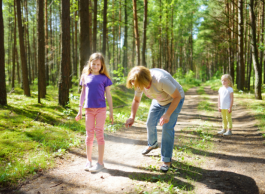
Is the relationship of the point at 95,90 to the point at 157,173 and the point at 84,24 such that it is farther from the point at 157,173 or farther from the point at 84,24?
the point at 84,24

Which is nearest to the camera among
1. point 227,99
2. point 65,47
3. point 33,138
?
point 33,138

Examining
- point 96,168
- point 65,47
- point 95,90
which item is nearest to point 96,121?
point 95,90

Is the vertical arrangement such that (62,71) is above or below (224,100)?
above

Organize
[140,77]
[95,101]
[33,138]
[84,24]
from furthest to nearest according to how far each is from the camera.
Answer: [84,24] < [33,138] < [95,101] < [140,77]

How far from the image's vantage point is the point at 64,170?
3.54 m

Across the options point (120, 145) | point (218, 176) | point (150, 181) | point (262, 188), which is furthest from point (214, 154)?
point (120, 145)

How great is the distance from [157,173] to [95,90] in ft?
6.02

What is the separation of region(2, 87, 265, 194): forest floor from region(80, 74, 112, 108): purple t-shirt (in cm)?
124

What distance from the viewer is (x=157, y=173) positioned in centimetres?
336

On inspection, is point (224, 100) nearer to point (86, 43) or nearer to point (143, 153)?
point (143, 153)

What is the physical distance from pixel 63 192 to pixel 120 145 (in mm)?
2431

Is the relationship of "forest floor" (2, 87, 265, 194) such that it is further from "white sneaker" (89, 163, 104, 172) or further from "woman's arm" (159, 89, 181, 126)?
"woman's arm" (159, 89, 181, 126)

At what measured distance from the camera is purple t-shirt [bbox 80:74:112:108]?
3338 mm

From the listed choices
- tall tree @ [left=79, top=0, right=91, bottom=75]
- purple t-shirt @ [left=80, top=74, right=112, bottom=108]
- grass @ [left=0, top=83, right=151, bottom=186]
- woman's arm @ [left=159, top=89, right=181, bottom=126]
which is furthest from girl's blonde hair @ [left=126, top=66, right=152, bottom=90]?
tall tree @ [left=79, top=0, right=91, bottom=75]
